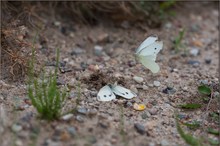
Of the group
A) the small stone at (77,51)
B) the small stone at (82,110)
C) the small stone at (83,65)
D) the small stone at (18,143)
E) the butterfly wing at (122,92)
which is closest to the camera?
the small stone at (18,143)

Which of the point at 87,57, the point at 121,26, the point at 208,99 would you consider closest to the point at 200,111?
the point at 208,99

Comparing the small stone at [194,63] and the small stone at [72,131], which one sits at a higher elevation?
the small stone at [194,63]

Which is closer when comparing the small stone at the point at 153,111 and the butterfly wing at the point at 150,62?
the small stone at the point at 153,111

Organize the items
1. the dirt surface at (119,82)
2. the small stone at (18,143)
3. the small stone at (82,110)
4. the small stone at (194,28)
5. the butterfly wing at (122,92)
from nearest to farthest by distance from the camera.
Result: the small stone at (18,143) → the dirt surface at (119,82) → the small stone at (82,110) → the butterfly wing at (122,92) → the small stone at (194,28)

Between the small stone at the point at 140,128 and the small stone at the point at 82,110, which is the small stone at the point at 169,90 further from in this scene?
the small stone at the point at 82,110

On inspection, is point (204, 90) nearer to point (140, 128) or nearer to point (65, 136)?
point (140, 128)

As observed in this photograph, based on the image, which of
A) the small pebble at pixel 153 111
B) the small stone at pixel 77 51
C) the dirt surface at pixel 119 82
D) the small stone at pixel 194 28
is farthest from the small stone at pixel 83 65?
the small stone at pixel 194 28

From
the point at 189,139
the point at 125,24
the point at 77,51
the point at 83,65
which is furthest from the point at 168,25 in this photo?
the point at 189,139
